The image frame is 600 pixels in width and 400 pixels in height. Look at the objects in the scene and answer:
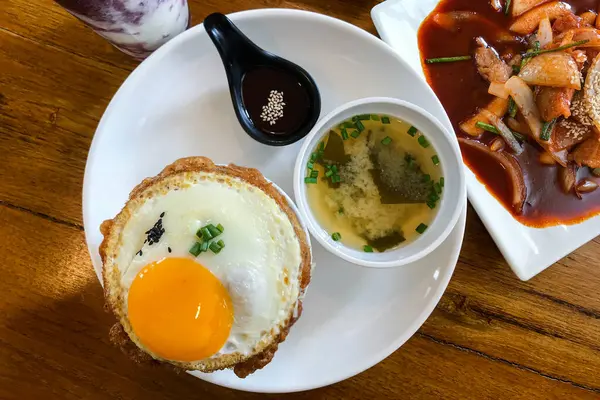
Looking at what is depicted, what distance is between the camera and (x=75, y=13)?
4.96ft

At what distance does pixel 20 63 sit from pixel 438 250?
1.88m

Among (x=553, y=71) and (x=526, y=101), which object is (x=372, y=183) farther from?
(x=553, y=71)

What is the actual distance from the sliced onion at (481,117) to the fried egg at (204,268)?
3.15ft

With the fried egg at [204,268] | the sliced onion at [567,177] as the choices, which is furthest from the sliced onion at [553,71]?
the fried egg at [204,268]

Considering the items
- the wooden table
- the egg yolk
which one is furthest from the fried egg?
the wooden table

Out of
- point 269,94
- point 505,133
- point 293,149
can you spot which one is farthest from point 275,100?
point 505,133

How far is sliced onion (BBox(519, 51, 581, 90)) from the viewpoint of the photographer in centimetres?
201

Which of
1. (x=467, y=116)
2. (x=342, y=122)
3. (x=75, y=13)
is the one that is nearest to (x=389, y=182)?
(x=342, y=122)

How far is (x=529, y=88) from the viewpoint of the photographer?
2.08 m

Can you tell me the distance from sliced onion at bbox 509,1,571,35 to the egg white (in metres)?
1.44

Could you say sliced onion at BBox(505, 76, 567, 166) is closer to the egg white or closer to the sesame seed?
the sesame seed

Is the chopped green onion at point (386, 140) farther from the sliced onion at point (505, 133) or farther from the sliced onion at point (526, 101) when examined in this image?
the sliced onion at point (526, 101)

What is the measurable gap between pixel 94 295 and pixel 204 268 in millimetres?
861

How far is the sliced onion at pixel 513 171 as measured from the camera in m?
2.09
